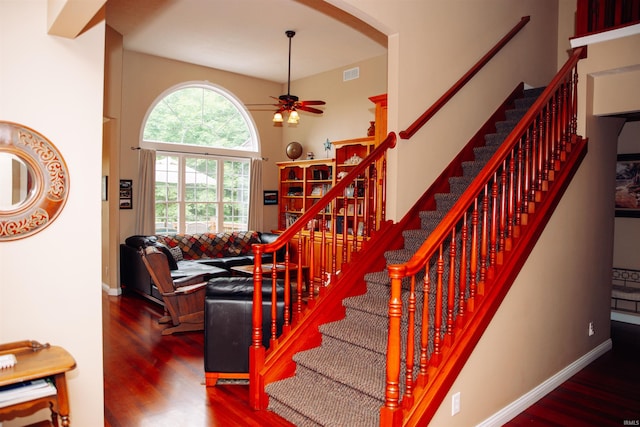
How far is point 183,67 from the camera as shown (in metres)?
7.95

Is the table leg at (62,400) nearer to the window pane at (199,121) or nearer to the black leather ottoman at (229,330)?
the black leather ottoman at (229,330)

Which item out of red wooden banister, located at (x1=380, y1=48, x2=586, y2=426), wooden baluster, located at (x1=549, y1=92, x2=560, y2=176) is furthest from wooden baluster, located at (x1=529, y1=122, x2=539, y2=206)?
wooden baluster, located at (x1=549, y1=92, x2=560, y2=176)

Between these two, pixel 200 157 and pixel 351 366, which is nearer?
pixel 351 366

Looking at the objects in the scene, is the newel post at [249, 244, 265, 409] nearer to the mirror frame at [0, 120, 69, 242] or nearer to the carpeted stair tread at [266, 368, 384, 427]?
the carpeted stair tread at [266, 368, 384, 427]

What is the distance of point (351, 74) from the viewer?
8.11m

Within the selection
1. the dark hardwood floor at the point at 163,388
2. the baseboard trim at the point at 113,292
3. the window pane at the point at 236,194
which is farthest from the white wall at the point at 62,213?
the window pane at the point at 236,194

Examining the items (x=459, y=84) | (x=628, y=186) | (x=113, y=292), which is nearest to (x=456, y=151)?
(x=459, y=84)

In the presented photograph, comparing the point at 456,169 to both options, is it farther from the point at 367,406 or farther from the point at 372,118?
the point at 372,118

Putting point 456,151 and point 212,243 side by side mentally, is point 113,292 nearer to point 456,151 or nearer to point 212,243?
point 212,243

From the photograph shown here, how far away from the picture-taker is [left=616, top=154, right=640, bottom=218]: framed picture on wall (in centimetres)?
A: 598

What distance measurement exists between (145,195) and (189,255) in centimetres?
123

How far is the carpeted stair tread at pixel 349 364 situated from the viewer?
2.82 meters

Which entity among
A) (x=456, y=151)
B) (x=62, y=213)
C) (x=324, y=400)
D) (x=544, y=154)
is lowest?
(x=324, y=400)

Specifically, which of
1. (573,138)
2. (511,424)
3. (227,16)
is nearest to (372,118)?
(227,16)
